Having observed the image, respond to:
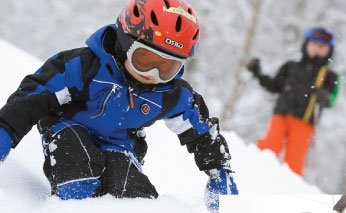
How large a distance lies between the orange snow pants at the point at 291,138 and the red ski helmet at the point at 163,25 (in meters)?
4.24

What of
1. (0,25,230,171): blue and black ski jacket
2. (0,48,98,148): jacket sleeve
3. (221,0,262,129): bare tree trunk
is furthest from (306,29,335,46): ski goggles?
(221,0,262,129): bare tree trunk

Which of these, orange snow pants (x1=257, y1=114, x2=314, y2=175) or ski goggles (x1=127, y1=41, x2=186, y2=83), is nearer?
ski goggles (x1=127, y1=41, x2=186, y2=83)

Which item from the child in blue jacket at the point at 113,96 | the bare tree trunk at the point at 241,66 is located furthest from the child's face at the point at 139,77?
the bare tree trunk at the point at 241,66

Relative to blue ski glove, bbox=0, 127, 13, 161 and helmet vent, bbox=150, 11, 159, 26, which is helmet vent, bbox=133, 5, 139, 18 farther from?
blue ski glove, bbox=0, 127, 13, 161

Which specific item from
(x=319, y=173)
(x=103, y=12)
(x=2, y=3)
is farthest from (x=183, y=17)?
(x=319, y=173)

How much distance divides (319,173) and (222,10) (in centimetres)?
740

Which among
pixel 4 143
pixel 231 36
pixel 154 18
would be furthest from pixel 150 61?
pixel 231 36

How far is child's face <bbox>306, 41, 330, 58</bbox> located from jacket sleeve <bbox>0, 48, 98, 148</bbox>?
4.53 metres

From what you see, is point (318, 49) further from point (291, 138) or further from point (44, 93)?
point (44, 93)

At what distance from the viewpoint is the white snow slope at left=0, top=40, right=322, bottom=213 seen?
2.72m

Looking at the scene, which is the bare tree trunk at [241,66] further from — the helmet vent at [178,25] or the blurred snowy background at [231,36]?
the helmet vent at [178,25]

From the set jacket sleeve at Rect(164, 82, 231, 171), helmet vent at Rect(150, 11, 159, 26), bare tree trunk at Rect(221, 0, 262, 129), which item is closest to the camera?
helmet vent at Rect(150, 11, 159, 26)

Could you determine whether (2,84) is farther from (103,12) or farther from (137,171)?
(103,12)

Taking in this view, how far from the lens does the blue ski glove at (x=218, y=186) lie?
3220 millimetres
